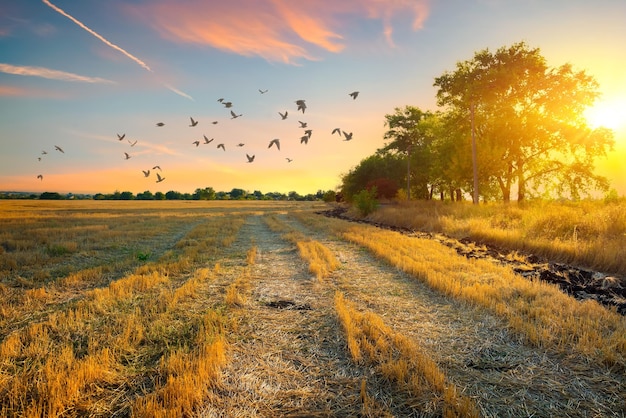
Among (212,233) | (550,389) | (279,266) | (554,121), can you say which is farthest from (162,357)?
(554,121)

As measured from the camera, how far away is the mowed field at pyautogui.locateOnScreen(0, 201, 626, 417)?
419 cm

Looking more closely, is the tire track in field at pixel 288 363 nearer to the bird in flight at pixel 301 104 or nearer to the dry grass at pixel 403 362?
the dry grass at pixel 403 362

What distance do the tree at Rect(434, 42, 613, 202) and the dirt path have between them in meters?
28.5

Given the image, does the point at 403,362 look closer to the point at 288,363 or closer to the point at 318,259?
the point at 288,363

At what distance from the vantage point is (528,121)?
31.2 m

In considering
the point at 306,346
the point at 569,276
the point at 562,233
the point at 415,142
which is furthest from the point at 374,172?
the point at 306,346

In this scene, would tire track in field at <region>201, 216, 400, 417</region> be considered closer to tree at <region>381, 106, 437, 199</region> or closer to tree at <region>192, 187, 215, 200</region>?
tree at <region>381, 106, 437, 199</region>

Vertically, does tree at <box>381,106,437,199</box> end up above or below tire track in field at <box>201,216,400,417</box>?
above

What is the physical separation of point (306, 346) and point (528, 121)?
3366 centimetres

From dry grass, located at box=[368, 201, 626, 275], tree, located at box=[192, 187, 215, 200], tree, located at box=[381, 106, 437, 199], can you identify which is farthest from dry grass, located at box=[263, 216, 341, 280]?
tree, located at box=[192, 187, 215, 200]

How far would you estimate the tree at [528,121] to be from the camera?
30172mm

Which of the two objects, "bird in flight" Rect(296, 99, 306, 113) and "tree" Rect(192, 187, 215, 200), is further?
"tree" Rect(192, 187, 215, 200)

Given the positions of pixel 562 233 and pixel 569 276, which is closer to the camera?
pixel 569 276

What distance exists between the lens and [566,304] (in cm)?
731
